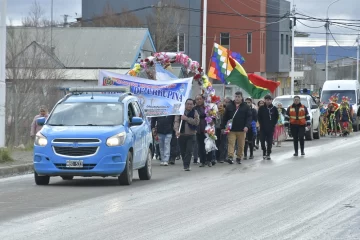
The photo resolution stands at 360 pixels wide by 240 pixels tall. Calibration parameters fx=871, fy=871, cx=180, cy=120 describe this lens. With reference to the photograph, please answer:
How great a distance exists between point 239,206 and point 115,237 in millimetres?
3614

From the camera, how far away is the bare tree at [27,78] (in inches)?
1258

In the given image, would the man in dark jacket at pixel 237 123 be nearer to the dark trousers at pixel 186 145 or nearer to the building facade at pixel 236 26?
the dark trousers at pixel 186 145

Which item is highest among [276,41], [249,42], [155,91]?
[276,41]

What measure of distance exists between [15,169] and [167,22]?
4043 centimetres

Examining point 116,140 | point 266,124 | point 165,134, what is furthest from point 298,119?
point 116,140

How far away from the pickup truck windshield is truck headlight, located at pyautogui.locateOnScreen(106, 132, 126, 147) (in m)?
0.59

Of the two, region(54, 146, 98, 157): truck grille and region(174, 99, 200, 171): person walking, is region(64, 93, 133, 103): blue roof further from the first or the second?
region(174, 99, 200, 171): person walking

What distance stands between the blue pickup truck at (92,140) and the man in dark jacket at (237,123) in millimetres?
5813

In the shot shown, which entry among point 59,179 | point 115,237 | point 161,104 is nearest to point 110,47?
point 161,104

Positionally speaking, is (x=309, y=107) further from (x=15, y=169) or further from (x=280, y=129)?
(x=15, y=169)

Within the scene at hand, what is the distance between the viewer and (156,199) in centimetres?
1466

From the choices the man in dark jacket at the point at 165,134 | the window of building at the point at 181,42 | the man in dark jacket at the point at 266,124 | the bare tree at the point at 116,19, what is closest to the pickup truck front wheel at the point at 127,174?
the man in dark jacket at the point at 165,134

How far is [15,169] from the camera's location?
20.7 metres

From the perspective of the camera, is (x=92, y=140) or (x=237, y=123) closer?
(x=92, y=140)
